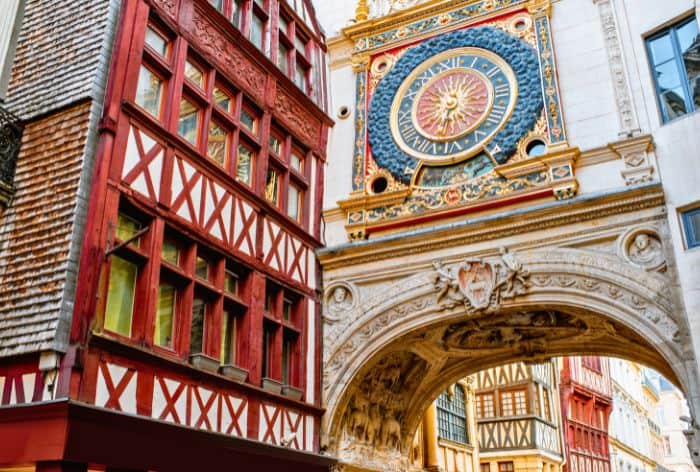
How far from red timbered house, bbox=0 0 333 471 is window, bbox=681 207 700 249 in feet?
16.0

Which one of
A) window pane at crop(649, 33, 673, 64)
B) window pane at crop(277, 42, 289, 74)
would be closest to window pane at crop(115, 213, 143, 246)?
window pane at crop(277, 42, 289, 74)

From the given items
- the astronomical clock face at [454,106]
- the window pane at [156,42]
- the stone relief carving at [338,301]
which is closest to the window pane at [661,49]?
the astronomical clock face at [454,106]

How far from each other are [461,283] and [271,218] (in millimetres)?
2652

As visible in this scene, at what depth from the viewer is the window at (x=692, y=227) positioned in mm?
8016

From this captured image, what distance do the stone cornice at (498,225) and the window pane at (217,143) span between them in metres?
2.23

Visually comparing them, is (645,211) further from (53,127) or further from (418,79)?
(53,127)

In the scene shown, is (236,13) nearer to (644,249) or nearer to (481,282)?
(481,282)

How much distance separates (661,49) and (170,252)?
6.61m

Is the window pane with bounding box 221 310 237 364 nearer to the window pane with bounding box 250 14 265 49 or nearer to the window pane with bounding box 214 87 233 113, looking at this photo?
the window pane with bounding box 214 87 233 113

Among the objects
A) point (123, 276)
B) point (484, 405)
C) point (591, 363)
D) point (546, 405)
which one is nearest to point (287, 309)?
point (123, 276)

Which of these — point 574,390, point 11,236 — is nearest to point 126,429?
point 11,236

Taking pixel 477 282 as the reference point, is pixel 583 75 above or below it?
above

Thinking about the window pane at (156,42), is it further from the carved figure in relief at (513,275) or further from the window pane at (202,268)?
the carved figure in relief at (513,275)

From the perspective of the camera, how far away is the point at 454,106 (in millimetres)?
10578
